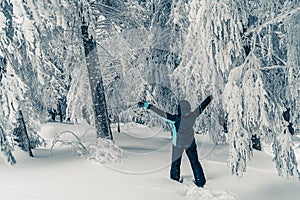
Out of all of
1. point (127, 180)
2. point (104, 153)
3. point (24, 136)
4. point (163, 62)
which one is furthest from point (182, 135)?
point (163, 62)

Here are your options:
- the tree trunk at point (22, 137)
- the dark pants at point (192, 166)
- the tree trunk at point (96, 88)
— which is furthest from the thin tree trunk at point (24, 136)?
the dark pants at point (192, 166)

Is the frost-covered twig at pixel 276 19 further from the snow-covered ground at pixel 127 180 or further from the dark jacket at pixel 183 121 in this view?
the snow-covered ground at pixel 127 180

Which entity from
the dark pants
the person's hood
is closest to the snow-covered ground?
the dark pants

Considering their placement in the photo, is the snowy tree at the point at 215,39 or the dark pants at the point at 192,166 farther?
the dark pants at the point at 192,166

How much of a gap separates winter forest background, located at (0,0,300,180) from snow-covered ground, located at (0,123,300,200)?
1.61 ft

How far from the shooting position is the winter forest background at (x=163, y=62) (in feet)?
18.6

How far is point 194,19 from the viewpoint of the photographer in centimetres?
616

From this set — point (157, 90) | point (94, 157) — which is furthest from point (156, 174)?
point (157, 90)

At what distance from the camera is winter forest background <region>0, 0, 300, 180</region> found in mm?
5660

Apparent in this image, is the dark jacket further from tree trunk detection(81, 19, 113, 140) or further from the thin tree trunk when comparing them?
the thin tree trunk

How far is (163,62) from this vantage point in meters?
10.8

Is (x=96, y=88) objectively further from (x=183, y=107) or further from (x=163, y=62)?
(x=163, y=62)

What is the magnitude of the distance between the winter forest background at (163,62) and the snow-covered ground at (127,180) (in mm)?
491

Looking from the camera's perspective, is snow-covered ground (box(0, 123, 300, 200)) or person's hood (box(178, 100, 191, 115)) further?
person's hood (box(178, 100, 191, 115))
